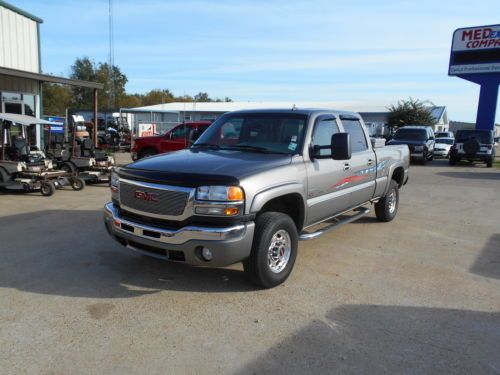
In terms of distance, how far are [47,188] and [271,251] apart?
7.50m

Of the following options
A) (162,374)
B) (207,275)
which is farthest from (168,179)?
(162,374)

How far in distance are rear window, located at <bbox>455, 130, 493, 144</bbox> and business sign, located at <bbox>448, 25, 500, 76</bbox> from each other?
15.9 ft

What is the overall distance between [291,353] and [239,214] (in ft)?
4.33

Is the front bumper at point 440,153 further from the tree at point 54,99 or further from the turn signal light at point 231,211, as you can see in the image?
the tree at point 54,99

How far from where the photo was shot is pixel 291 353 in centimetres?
331

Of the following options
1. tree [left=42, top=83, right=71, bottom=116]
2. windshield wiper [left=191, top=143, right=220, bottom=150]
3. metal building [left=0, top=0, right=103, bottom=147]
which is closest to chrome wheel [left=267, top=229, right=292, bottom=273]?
windshield wiper [left=191, top=143, right=220, bottom=150]

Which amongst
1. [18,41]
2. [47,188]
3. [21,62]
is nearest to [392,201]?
[47,188]

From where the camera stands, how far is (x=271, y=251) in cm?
447

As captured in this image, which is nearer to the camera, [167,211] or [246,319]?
[246,319]

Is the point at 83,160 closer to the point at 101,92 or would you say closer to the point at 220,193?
the point at 220,193

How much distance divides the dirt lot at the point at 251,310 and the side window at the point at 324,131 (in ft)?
5.00

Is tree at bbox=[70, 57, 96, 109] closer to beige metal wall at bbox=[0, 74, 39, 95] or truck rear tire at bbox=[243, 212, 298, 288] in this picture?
beige metal wall at bbox=[0, 74, 39, 95]

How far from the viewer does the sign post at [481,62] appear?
76.6 ft

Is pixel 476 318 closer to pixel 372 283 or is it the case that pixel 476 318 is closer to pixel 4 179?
pixel 372 283
